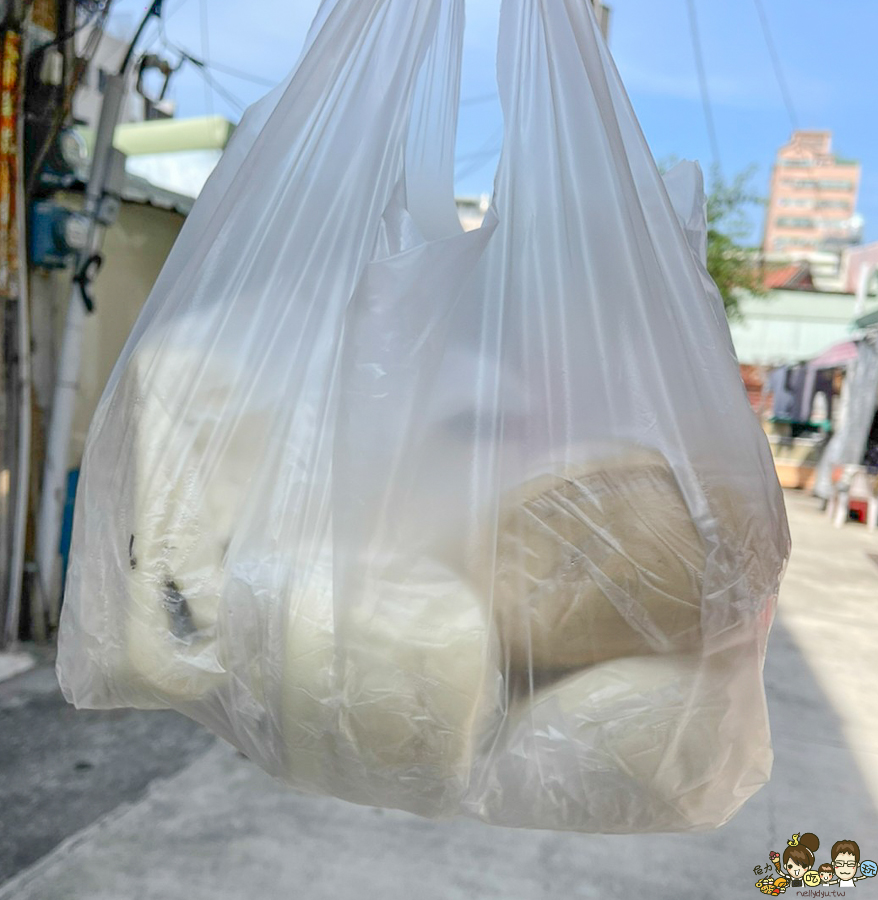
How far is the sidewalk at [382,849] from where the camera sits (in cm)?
201

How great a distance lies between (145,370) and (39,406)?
2.56 meters

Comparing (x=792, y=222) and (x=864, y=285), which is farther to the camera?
(x=792, y=222)

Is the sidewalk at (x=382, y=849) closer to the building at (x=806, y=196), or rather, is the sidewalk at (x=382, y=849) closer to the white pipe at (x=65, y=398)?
the white pipe at (x=65, y=398)

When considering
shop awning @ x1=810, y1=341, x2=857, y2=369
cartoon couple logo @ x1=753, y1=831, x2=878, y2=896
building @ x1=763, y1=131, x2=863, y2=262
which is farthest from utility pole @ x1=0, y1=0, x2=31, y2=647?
building @ x1=763, y1=131, x2=863, y2=262

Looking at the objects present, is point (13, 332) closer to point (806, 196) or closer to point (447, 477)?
point (447, 477)

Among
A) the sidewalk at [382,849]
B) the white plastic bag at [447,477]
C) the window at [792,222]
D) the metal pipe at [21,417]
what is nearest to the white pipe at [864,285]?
the sidewalk at [382,849]

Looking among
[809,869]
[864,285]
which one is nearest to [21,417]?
[809,869]

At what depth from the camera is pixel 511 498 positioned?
3.03ft

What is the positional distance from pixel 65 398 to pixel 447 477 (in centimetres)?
270

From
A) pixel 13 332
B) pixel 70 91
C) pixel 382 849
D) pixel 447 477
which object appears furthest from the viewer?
pixel 13 332

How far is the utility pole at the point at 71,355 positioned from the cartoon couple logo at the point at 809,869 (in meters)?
2.79

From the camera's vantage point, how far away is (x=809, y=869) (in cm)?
219

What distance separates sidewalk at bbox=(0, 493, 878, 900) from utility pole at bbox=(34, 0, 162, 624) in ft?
3.88

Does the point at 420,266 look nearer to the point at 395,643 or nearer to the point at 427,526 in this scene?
the point at 427,526
